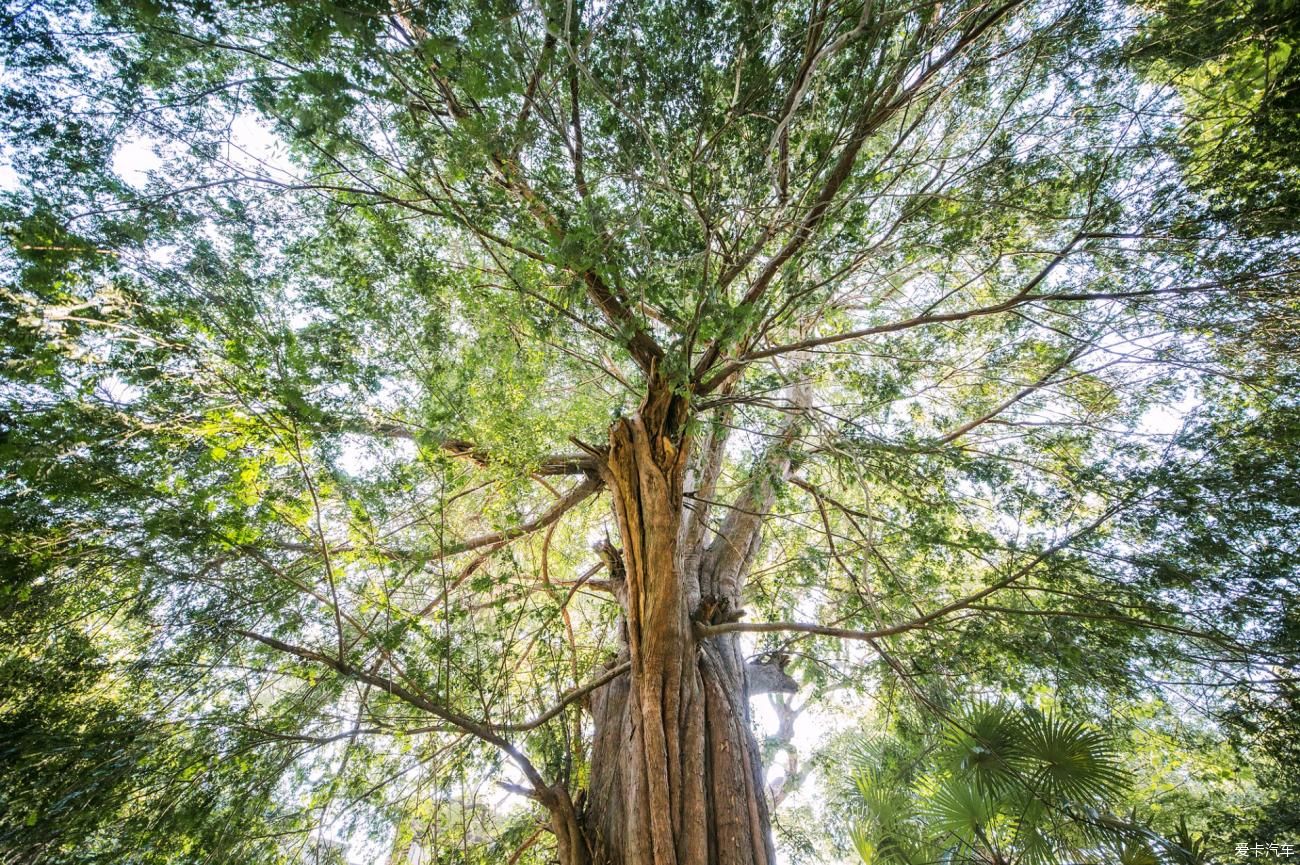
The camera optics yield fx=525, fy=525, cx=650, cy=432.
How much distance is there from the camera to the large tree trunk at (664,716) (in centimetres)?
275

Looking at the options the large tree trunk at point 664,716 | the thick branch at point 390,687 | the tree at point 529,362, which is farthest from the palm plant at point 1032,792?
the thick branch at point 390,687

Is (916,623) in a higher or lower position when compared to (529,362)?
lower

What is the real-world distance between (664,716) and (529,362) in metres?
2.36

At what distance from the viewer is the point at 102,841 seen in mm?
2133

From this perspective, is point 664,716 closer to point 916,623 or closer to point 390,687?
point 916,623

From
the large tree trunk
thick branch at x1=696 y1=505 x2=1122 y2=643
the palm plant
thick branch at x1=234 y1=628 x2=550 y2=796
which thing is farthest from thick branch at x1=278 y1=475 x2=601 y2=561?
the palm plant

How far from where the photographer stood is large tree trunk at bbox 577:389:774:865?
108 inches

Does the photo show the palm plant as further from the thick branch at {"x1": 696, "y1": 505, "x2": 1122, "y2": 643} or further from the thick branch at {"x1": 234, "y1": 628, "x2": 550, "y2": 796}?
the thick branch at {"x1": 234, "y1": 628, "x2": 550, "y2": 796}

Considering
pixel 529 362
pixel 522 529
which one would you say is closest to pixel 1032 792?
pixel 522 529

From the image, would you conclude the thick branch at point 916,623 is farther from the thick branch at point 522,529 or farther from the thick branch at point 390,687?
the thick branch at point 390,687

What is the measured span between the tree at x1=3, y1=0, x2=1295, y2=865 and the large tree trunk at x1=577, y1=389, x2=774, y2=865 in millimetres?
22

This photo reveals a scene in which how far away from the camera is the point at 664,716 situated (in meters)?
3.03

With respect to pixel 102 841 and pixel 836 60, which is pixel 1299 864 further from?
pixel 102 841

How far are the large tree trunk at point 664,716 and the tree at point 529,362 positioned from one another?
22mm
